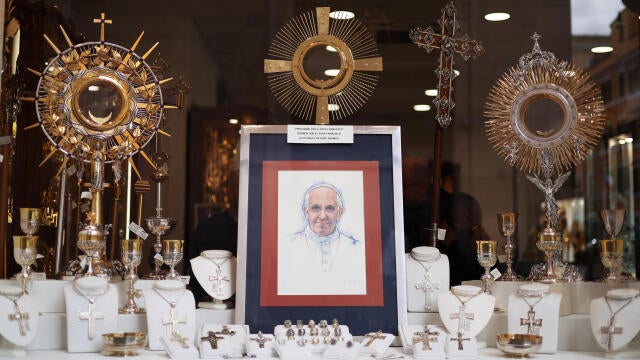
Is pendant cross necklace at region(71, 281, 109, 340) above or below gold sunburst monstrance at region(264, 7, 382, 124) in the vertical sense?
below

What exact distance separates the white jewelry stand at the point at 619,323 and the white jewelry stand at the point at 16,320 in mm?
2377

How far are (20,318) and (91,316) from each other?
0.29 meters

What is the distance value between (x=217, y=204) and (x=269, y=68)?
1.40 metres

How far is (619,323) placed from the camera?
A: 362 centimetres

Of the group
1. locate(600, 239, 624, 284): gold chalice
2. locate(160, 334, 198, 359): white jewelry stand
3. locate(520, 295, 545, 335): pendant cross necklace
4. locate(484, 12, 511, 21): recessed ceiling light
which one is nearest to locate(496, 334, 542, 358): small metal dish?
locate(520, 295, 545, 335): pendant cross necklace

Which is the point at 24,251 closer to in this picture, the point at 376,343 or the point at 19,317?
the point at 19,317

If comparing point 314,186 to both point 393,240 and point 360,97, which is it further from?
point 360,97

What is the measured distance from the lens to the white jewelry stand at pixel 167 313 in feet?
11.7

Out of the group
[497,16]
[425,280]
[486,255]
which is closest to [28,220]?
[425,280]

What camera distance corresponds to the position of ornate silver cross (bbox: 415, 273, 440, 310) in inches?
155

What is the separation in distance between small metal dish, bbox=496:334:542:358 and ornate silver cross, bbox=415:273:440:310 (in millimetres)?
448

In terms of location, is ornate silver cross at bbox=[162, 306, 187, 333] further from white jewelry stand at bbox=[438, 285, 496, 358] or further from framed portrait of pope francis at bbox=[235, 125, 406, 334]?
white jewelry stand at bbox=[438, 285, 496, 358]

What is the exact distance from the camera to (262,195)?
394cm

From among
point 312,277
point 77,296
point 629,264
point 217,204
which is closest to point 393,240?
point 312,277
